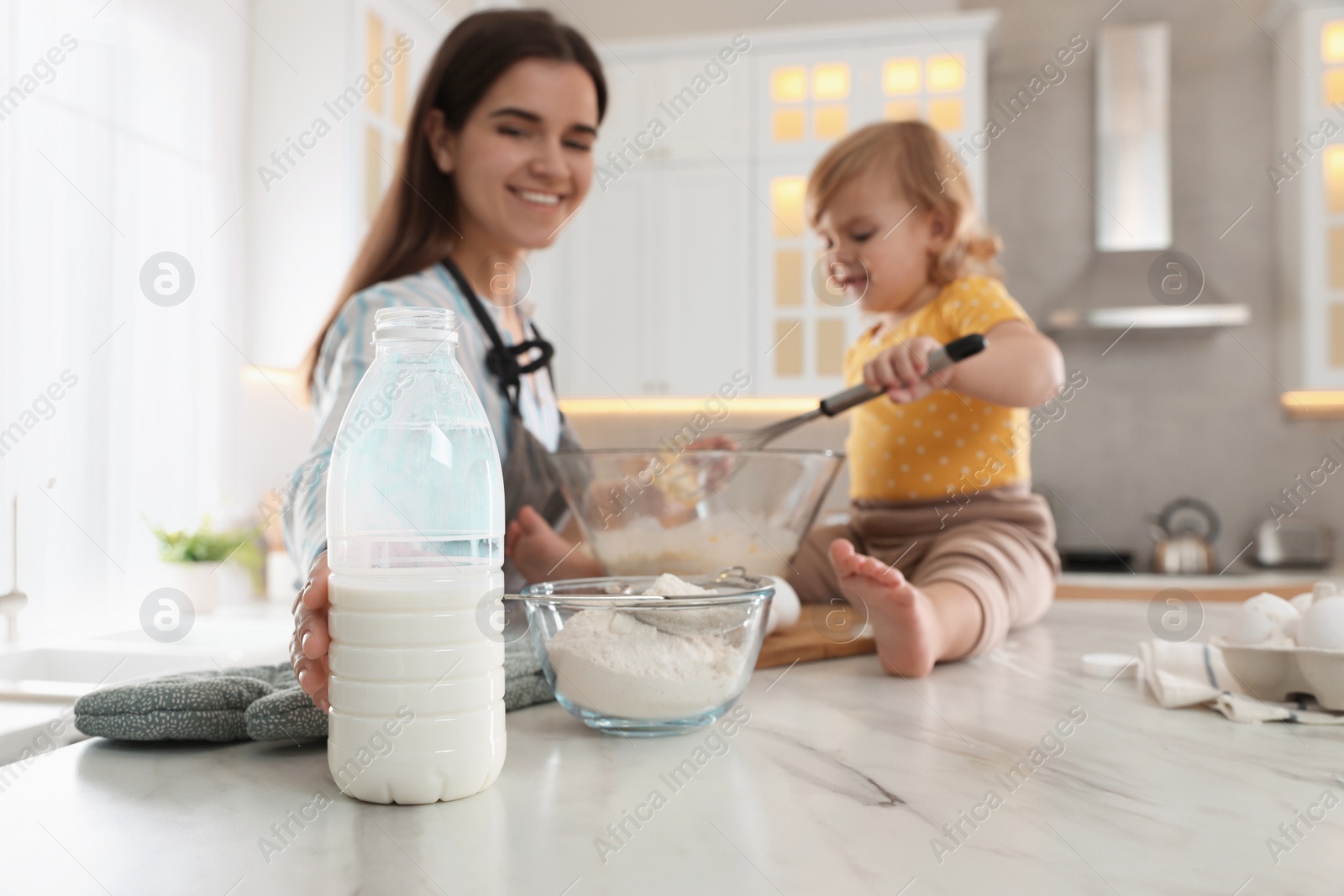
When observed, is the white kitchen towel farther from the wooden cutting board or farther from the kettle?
the kettle

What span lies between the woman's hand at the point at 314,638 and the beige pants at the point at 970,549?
0.55 metres

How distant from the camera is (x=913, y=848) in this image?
41 cm

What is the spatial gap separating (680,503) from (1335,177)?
247cm

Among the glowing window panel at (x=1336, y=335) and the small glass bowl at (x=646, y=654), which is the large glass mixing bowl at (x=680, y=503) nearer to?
the small glass bowl at (x=646, y=654)

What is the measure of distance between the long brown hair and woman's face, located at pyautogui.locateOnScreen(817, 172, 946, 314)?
45cm

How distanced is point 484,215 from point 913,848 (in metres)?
1.00

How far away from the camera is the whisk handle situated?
0.89 meters

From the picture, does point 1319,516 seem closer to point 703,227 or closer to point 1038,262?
point 1038,262

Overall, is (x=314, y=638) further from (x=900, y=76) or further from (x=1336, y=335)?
(x=1336, y=335)

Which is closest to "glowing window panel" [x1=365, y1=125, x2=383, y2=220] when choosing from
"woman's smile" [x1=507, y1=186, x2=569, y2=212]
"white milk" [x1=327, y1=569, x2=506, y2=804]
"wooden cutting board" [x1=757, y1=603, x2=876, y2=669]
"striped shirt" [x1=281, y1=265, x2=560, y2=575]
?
"striped shirt" [x1=281, y1=265, x2=560, y2=575]

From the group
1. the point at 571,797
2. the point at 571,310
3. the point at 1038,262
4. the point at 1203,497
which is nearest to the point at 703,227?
the point at 571,310

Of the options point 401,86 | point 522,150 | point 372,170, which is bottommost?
point 522,150

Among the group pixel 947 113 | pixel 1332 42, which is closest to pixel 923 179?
pixel 947 113

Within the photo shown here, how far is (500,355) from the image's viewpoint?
1.16 meters
